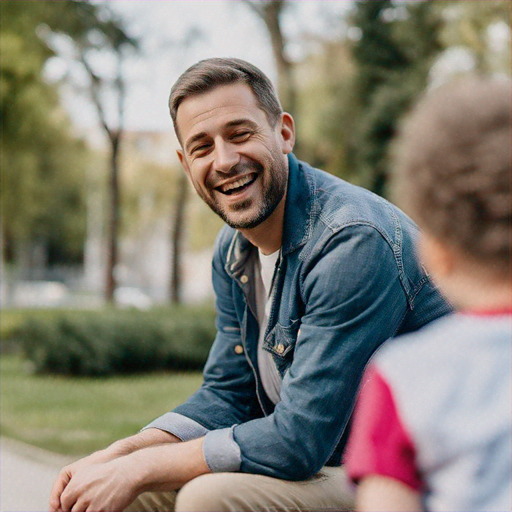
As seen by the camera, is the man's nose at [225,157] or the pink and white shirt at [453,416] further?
the man's nose at [225,157]

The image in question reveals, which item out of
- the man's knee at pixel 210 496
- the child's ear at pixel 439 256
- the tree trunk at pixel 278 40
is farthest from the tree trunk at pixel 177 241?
the child's ear at pixel 439 256

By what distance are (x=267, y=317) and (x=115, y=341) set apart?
29.7 ft

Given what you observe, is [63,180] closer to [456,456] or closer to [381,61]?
[381,61]

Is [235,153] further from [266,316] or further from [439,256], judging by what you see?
[439,256]

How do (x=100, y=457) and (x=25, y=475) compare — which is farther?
(x=25, y=475)

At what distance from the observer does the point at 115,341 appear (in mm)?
11070

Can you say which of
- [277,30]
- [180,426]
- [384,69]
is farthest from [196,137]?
[384,69]

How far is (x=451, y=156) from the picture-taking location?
1.12 m

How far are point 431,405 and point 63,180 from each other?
1226 inches

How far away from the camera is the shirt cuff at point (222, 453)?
1888 mm

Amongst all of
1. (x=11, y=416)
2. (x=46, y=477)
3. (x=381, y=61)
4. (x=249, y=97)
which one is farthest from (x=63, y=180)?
(x=249, y=97)

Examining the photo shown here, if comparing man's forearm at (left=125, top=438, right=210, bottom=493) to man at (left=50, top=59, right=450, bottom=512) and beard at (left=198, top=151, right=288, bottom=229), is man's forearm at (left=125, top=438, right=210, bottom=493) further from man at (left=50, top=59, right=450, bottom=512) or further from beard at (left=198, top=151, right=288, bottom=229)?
beard at (left=198, top=151, right=288, bottom=229)

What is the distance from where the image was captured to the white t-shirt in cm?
234

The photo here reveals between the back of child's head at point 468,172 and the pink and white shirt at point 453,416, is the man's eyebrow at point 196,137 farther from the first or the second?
the pink and white shirt at point 453,416
